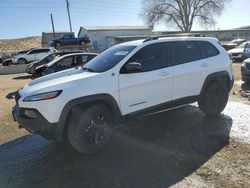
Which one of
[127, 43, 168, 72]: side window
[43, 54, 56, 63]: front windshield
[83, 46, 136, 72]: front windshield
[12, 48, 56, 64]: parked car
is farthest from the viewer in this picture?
[12, 48, 56, 64]: parked car

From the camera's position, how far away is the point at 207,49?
6164 millimetres

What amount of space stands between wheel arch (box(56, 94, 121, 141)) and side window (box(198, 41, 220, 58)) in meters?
2.51

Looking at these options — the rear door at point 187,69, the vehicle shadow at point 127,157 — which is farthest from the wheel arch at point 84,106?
the rear door at point 187,69

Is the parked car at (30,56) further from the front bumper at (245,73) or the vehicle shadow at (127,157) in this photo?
the vehicle shadow at (127,157)

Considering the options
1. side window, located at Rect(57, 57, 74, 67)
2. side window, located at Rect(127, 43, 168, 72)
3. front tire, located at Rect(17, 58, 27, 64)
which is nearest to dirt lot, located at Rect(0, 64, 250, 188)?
side window, located at Rect(127, 43, 168, 72)

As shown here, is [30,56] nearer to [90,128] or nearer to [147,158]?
[90,128]

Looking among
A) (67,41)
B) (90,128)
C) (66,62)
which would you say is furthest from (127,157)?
(67,41)

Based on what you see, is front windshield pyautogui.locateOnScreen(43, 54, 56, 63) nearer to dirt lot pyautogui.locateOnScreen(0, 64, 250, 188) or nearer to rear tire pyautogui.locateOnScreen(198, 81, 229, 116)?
dirt lot pyautogui.locateOnScreen(0, 64, 250, 188)

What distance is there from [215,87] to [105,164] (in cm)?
324

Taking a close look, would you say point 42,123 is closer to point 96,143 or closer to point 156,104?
point 96,143

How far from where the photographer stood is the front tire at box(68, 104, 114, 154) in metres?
4.41

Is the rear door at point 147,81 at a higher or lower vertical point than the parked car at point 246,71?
higher

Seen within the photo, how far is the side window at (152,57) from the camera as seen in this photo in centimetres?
513

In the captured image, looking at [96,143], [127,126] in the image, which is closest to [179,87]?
[127,126]
